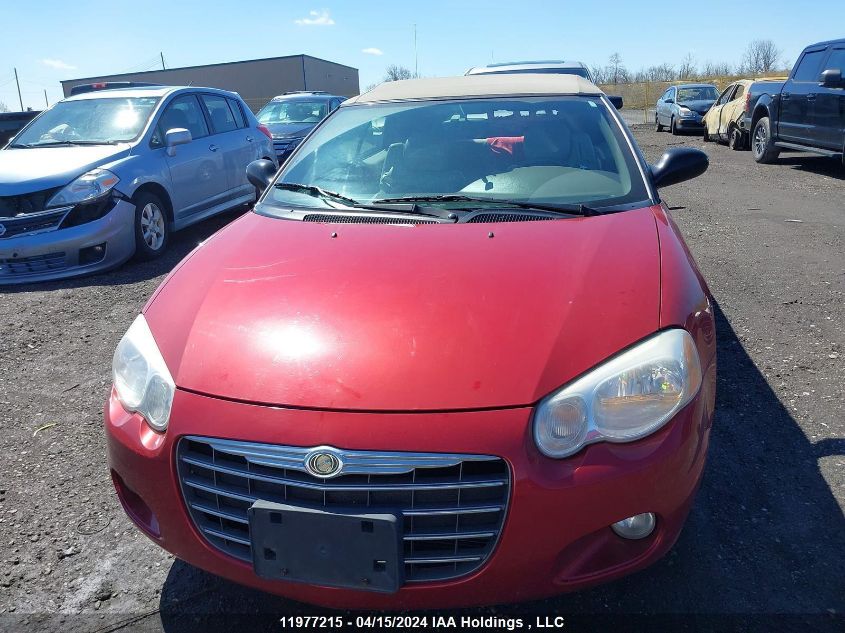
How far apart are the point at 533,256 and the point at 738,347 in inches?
93.1

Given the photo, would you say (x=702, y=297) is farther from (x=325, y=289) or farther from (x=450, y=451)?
(x=325, y=289)

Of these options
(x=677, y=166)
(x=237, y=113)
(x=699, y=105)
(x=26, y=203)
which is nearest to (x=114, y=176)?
(x=26, y=203)

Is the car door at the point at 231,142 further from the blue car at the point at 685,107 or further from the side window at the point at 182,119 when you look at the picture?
the blue car at the point at 685,107

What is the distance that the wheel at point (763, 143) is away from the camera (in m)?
11.7

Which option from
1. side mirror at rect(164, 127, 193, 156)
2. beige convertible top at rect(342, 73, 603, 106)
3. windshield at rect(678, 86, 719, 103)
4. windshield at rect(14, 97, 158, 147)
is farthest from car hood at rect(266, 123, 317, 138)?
windshield at rect(678, 86, 719, 103)

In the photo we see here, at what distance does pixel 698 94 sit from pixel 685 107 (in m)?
1.74

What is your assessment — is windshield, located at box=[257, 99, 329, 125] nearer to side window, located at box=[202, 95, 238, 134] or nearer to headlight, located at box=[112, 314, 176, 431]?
side window, located at box=[202, 95, 238, 134]

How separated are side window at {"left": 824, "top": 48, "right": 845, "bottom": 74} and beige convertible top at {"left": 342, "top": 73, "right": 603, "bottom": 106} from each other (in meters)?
8.20

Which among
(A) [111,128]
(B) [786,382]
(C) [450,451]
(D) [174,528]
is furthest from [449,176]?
(A) [111,128]

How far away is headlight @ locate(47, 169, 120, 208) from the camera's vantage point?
Result: 565cm

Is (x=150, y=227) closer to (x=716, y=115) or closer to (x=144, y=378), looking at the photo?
(x=144, y=378)

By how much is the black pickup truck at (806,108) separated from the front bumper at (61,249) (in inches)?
369

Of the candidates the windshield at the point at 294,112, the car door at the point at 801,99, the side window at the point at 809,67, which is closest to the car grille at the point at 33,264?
the windshield at the point at 294,112

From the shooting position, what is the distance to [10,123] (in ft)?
36.5
